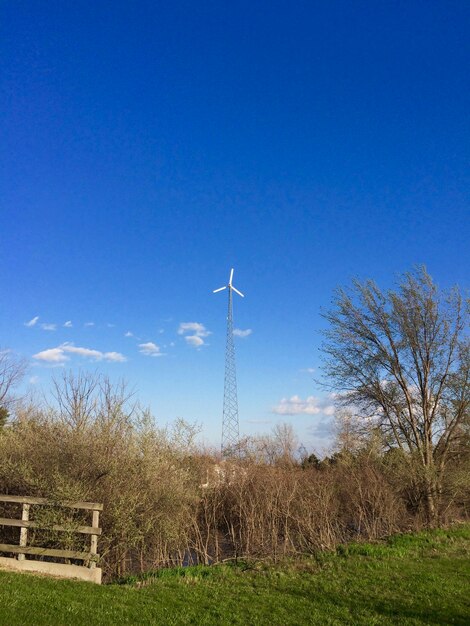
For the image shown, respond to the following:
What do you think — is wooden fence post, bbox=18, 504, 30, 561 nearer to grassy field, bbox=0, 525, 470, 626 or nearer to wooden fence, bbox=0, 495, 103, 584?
wooden fence, bbox=0, 495, 103, 584

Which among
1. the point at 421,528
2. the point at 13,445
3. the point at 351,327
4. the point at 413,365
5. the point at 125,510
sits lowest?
the point at 421,528

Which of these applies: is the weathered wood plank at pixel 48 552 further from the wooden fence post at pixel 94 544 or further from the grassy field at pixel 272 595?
the grassy field at pixel 272 595

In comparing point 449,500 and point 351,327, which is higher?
point 351,327

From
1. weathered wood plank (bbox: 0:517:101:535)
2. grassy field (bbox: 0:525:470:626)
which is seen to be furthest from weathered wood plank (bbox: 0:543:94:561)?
grassy field (bbox: 0:525:470:626)

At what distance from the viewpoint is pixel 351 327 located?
2039 cm

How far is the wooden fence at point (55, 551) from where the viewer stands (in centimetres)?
1032

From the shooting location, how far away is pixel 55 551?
1059 centimetres

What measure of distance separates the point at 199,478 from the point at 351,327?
Answer: 8.81 metres

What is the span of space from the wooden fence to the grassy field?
2.31 ft

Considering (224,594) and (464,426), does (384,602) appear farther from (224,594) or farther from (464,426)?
(464,426)

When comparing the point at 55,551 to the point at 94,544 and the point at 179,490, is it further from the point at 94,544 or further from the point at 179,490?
the point at 179,490

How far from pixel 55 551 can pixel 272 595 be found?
193 inches

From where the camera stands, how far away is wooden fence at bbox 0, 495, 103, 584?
10.3 meters

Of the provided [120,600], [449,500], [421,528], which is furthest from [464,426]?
[120,600]
